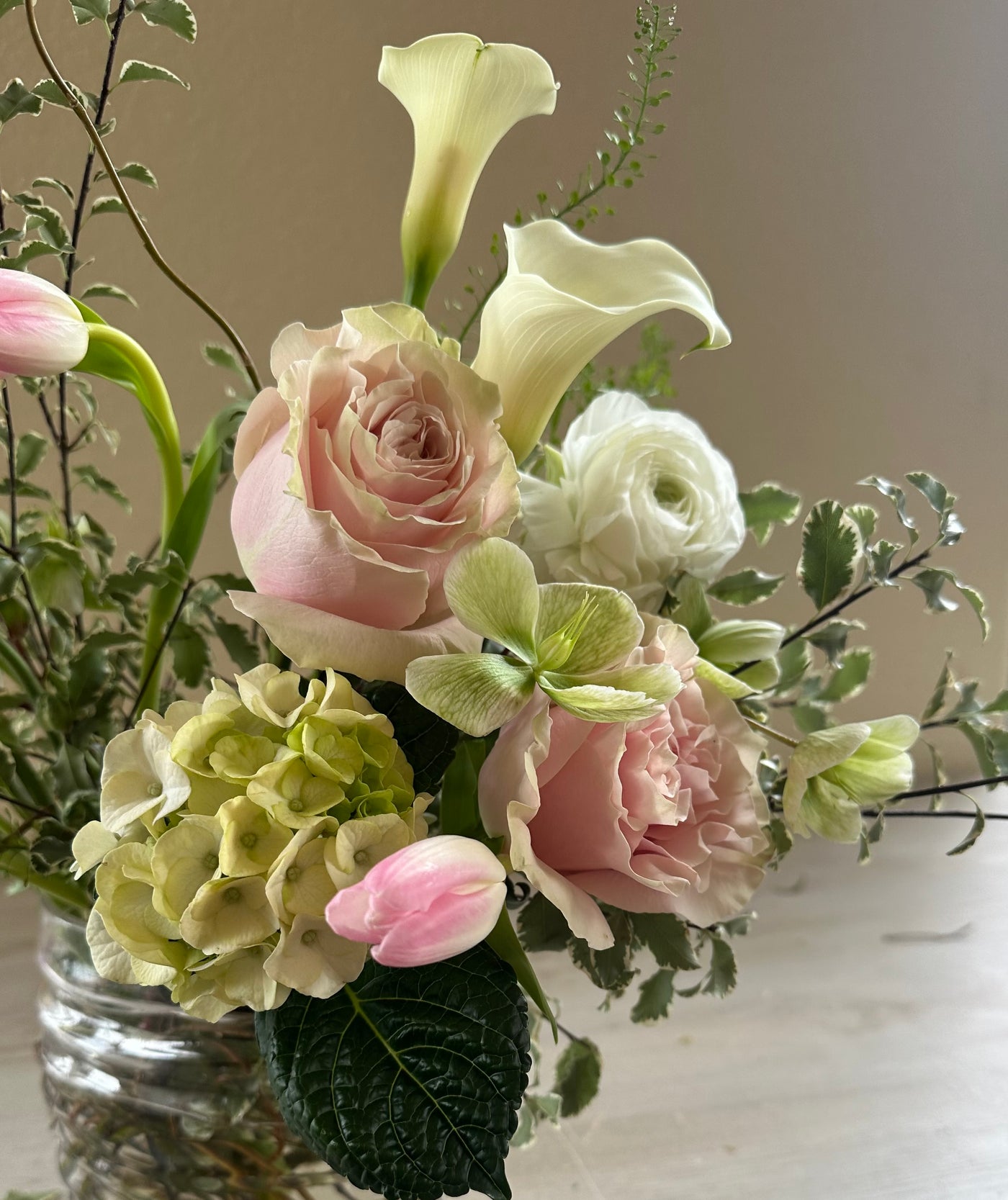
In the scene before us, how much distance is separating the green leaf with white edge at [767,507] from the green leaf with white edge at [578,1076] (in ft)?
0.59

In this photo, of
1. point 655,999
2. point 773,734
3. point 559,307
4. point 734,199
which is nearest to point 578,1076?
point 655,999

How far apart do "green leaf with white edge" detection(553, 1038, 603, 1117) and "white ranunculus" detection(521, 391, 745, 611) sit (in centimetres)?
16

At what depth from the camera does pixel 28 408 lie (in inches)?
28.7

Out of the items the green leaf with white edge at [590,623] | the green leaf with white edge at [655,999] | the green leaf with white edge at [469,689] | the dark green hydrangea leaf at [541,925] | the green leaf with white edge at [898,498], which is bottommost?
the green leaf with white edge at [655,999]

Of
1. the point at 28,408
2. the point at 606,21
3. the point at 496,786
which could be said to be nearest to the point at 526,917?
the point at 496,786

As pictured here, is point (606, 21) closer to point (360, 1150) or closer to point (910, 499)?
point (910, 499)

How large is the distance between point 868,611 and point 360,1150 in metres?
0.85

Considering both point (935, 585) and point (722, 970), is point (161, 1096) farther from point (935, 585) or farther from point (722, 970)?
point (935, 585)

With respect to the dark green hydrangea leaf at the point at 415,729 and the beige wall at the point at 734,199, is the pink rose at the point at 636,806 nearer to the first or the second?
the dark green hydrangea leaf at the point at 415,729

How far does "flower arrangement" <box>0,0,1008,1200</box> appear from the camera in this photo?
0.22 metres

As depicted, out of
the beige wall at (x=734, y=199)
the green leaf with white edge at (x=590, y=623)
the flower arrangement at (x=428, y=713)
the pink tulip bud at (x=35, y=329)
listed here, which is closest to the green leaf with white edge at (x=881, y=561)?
the flower arrangement at (x=428, y=713)

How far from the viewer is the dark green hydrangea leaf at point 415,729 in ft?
0.86

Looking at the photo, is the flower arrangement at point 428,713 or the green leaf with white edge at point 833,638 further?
the green leaf with white edge at point 833,638

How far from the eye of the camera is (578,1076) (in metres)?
0.36
